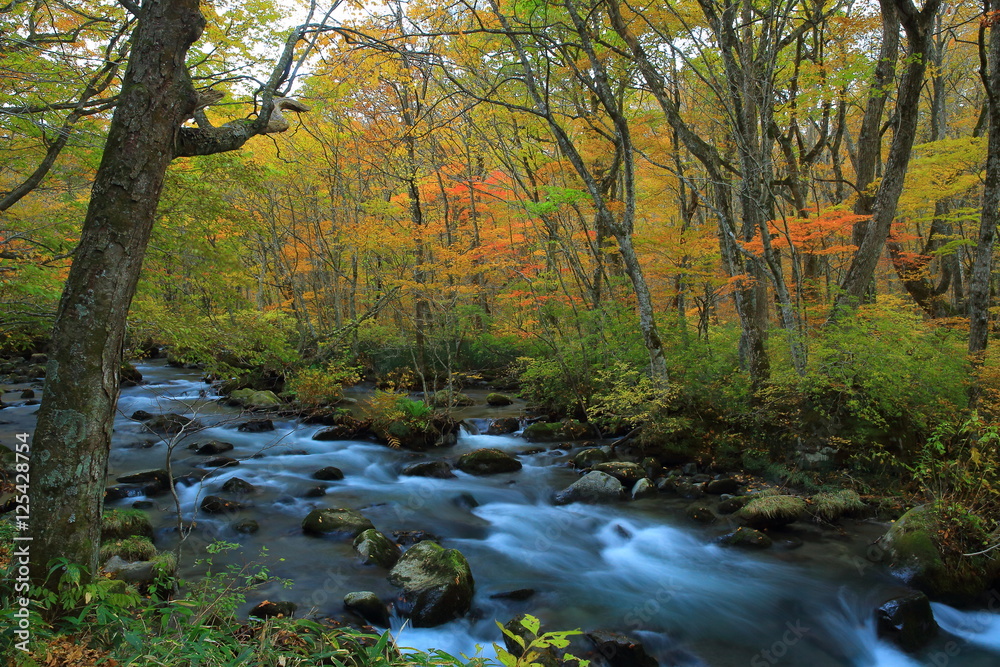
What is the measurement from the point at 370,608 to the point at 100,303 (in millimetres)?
3687

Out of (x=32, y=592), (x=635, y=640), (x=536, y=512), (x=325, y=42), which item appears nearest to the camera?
(x=32, y=592)

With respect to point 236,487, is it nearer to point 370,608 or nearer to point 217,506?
point 217,506

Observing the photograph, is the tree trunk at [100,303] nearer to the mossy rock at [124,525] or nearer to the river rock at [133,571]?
the river rock at [133,571]

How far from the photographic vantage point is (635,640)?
15.3ft

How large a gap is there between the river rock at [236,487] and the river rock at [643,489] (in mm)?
6047

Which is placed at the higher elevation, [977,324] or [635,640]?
[977,324]

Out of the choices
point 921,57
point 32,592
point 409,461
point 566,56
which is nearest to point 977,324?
point 921,57

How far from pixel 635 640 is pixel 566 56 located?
33.2 ft

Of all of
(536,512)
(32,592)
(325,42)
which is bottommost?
(536,512)

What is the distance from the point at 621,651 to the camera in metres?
4.47

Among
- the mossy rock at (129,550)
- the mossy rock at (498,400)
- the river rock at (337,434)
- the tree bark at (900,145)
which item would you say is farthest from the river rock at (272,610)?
the mossy rock at (498,400)

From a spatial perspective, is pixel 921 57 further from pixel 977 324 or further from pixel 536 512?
pixel 536 512

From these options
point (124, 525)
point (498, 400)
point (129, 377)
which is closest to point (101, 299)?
point (124, 525)

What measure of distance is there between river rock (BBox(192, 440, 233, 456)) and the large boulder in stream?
6178mm
